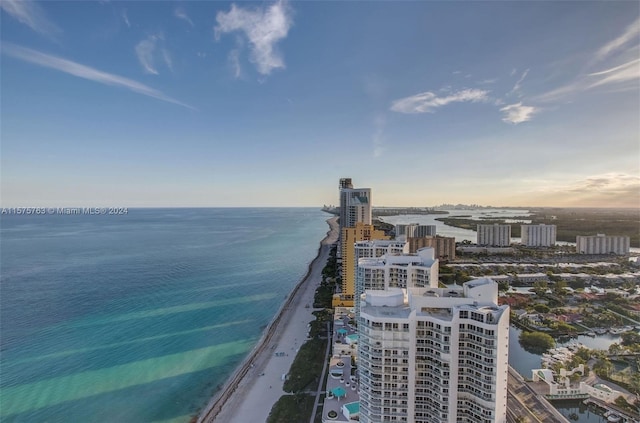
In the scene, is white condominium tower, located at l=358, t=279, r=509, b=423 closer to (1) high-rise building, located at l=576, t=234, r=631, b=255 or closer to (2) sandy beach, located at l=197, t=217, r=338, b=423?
(2) sandy beach, located at l=197, t=217, r=338, b=423

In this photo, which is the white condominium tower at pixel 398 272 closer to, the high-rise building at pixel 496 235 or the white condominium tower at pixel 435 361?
the white condominium tower at pixel 435 361

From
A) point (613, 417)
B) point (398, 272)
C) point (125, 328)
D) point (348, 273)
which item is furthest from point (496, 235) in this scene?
point (125, 328)

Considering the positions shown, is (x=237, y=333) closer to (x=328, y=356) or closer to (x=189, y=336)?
(x=189, y=336)

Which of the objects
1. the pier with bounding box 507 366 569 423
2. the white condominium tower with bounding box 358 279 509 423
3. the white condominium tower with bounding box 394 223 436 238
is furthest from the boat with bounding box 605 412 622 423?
the white condominium tower with bounding box 394 223 436 238

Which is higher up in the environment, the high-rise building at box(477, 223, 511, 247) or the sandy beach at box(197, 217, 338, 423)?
the high-rise building at box(477, 223, 511, 247)

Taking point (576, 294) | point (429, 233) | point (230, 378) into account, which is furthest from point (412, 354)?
point (429, 233)
